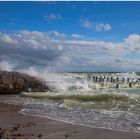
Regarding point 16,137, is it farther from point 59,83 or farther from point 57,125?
point 59,83

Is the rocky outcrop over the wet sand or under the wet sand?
over

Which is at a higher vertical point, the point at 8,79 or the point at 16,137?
the point at 8,79

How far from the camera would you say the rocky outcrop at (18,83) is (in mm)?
22594

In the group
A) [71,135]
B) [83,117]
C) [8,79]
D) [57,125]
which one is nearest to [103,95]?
[8,79]

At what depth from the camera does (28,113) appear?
521 inches

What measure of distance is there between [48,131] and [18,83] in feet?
46.5

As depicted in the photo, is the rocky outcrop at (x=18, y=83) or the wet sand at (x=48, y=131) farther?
the rocky outcrop at (x=18, y=83)

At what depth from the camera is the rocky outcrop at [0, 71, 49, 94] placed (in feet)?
74.1

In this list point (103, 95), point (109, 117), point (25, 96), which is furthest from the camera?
point (25, 96)

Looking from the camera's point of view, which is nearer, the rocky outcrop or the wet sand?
the wet sand

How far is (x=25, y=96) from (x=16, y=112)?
7.90m

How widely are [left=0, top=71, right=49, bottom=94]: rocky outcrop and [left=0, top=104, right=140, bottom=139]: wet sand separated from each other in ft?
36.3

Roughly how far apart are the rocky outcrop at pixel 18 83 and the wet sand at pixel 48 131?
36.3 feet

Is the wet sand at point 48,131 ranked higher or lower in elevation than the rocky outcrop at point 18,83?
lower
